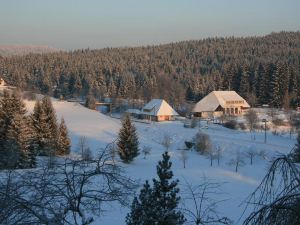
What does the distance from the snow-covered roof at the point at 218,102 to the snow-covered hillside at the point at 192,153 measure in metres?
6.98

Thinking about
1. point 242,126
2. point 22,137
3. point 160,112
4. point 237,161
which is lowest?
point 237,161

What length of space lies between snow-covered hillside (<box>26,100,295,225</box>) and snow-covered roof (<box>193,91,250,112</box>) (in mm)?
6978

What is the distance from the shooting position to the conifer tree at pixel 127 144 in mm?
36312

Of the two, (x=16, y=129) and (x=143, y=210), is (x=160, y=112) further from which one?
(x=143, y=210)

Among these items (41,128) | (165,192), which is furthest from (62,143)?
(165,192)

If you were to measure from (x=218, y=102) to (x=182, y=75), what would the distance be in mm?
43167

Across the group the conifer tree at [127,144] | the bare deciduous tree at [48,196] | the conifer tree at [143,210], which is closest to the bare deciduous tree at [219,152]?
the conifer tree at [127,144]

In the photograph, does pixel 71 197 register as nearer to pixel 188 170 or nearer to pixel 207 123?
pixel 188 170

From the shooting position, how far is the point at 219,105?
6131 centimetres

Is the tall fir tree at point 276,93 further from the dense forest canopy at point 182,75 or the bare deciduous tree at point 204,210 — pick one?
the bare deciduous tree at point 204,210

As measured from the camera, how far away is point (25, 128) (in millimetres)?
30875

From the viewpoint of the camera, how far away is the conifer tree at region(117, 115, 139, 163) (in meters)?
36.3

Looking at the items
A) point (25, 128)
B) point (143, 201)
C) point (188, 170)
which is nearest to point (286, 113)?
point (188, 170)

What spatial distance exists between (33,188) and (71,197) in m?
0.44
